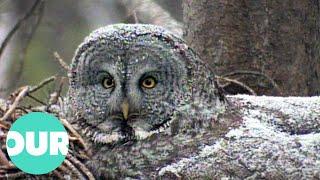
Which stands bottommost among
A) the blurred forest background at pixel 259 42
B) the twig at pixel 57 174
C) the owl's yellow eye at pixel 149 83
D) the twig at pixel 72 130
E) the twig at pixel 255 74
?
the twig at pixel 57 174

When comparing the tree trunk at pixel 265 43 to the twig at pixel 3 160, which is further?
the tree trunk at pixel 265 43

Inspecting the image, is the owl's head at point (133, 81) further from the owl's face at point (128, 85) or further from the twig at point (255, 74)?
the twig at point (255, 74)

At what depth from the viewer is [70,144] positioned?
8.49 feet

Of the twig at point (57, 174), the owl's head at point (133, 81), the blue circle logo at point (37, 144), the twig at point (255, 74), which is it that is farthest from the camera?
the twig at point (255, 74)

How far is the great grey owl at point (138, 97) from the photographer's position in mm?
2566

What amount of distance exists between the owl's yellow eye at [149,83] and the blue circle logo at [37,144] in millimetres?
416

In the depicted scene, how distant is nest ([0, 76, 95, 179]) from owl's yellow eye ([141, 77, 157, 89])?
25cm

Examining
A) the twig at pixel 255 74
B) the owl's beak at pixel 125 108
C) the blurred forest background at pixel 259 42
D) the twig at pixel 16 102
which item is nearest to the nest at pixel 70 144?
the twig at pixel 16 102

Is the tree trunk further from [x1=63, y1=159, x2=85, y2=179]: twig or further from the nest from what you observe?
[x1=63, y1=159, x2=85, y2=179]: twig

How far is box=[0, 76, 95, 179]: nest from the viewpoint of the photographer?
95.7 inches

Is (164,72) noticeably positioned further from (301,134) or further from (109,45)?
(301,134)

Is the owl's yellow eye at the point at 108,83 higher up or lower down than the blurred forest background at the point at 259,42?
lower down

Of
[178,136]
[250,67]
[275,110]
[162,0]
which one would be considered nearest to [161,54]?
[178,136]

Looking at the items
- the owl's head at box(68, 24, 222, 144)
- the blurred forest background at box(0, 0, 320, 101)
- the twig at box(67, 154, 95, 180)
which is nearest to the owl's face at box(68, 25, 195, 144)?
the owl's head at box(68, 24, 222, 144)
